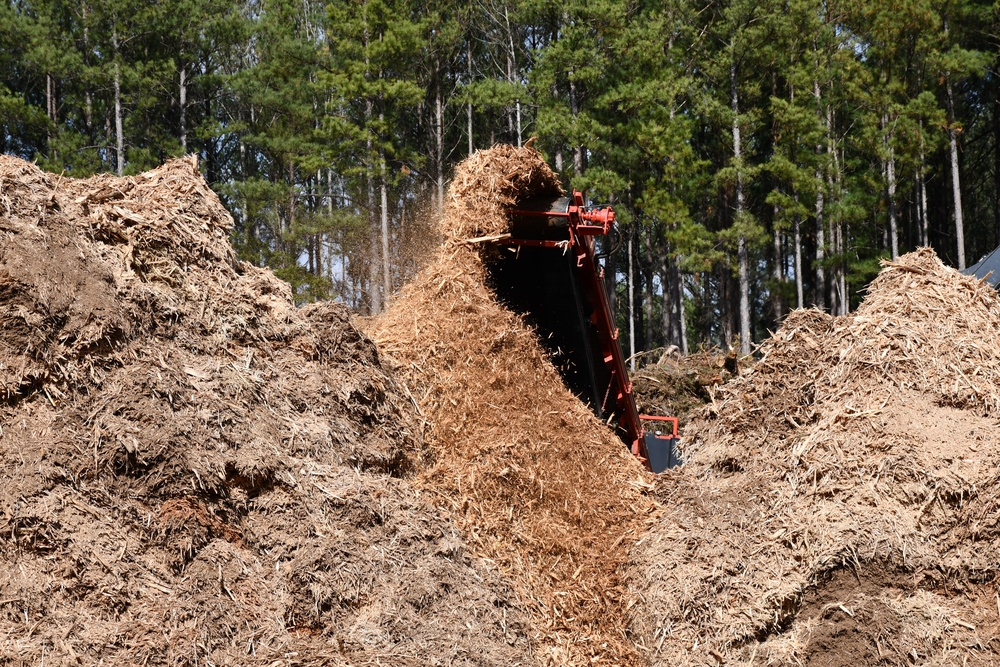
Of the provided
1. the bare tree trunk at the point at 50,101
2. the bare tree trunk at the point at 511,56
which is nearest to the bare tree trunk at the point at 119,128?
the bare tree trunk at the point at 50,101

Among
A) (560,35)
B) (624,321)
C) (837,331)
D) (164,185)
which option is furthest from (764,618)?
(624,321)

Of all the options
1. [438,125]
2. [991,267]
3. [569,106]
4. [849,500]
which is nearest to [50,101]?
[438,125]

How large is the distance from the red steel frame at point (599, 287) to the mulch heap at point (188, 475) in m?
2.28

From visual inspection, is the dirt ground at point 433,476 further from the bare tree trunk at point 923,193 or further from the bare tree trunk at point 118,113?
the bare tree trunk at point 923,193

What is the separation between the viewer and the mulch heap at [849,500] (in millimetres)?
5121

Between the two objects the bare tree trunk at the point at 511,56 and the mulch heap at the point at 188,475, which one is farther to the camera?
the bare tree trunk at the point at 511,56

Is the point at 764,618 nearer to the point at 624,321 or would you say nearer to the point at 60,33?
the point at 60,33

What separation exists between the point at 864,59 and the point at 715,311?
1257 cm

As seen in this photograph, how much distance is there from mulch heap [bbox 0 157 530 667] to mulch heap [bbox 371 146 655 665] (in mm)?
308

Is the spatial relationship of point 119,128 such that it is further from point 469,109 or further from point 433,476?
point 433,476

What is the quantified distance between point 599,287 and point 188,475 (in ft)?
13.7

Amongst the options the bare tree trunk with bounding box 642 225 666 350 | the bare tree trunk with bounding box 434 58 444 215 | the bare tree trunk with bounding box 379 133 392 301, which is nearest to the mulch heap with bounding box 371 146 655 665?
the bare tree trunk with bounding box 379 133 392 301

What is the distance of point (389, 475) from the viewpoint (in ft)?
19.3

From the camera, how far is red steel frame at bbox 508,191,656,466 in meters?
7.73
